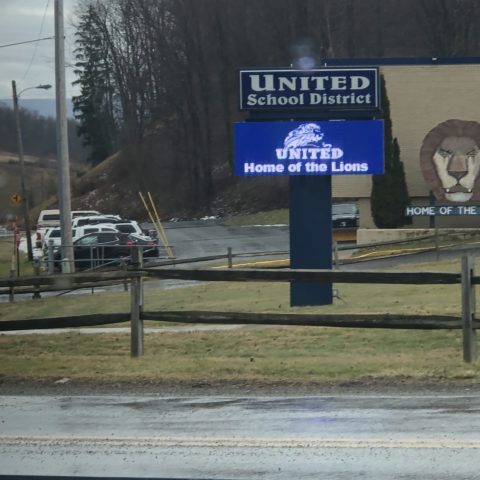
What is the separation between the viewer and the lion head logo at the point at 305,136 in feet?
53.0

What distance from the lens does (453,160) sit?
32.3 m

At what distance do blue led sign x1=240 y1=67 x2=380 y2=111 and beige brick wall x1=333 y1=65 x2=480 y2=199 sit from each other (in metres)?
19.8

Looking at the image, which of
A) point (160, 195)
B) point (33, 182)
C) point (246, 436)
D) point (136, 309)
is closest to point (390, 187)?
point (136, 309)

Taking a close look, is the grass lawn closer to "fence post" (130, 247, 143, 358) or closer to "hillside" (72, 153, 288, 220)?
"fence post" (130, 247, 143, 358)

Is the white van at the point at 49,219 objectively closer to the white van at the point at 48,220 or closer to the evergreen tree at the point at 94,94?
the white van at the point at 48,220

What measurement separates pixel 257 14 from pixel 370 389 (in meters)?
64.9

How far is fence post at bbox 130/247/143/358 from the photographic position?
9.97m

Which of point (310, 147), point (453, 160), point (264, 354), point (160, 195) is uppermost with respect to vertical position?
point (160, 195)

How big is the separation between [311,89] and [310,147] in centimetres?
116

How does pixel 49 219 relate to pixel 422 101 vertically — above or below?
below

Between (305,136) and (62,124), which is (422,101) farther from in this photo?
(305,136)

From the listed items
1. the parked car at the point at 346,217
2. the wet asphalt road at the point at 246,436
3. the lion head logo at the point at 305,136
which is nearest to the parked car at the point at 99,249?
the parked car at the point at 346,217

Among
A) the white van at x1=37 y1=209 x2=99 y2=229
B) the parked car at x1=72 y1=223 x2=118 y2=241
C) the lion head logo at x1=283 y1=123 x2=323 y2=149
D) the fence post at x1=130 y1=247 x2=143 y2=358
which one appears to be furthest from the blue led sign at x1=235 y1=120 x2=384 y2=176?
the white van at x1=37 y1=209 x2=99 y2=229

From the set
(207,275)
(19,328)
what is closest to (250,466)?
(207,275)
